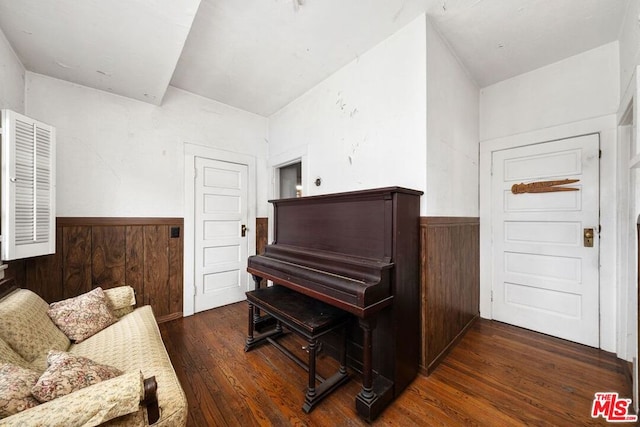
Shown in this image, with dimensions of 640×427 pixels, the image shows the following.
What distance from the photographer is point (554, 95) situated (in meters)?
2.44

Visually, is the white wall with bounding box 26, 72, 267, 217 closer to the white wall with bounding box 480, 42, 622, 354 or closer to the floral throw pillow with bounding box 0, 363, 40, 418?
the floral throw pillow with bounding box 0, 363, 40, 418

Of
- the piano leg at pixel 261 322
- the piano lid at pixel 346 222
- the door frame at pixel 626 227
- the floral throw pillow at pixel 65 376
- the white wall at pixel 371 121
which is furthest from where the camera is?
the piano leg at pixel 261 322

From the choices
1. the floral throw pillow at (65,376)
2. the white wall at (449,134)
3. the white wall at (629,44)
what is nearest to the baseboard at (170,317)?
the floral throw pillow at (65,376)

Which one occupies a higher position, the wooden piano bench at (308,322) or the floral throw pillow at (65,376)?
the floral throw pillow at (65,376)

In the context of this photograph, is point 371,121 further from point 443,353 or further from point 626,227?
point 626,227

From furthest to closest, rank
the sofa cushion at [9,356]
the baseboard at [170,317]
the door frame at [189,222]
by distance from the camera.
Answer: the door frame at [189,222] < the baseboard at [170,317] < the sofa cushion at [9,356]

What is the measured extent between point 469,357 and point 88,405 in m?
2.48

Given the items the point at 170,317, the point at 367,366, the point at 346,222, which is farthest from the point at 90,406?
the point at 170,317

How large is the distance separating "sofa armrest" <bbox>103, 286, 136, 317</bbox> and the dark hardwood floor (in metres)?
0.55

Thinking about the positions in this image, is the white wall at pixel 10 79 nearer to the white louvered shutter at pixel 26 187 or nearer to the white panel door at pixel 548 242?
the white louvered shutter at pixel 26 187

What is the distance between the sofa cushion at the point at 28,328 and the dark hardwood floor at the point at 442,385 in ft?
2.72

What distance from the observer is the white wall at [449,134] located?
6.35 ft

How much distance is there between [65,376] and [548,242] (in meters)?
3.63

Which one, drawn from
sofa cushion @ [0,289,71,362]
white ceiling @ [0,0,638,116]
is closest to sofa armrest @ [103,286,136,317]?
sofa cushion @ [0,289,71,362]
